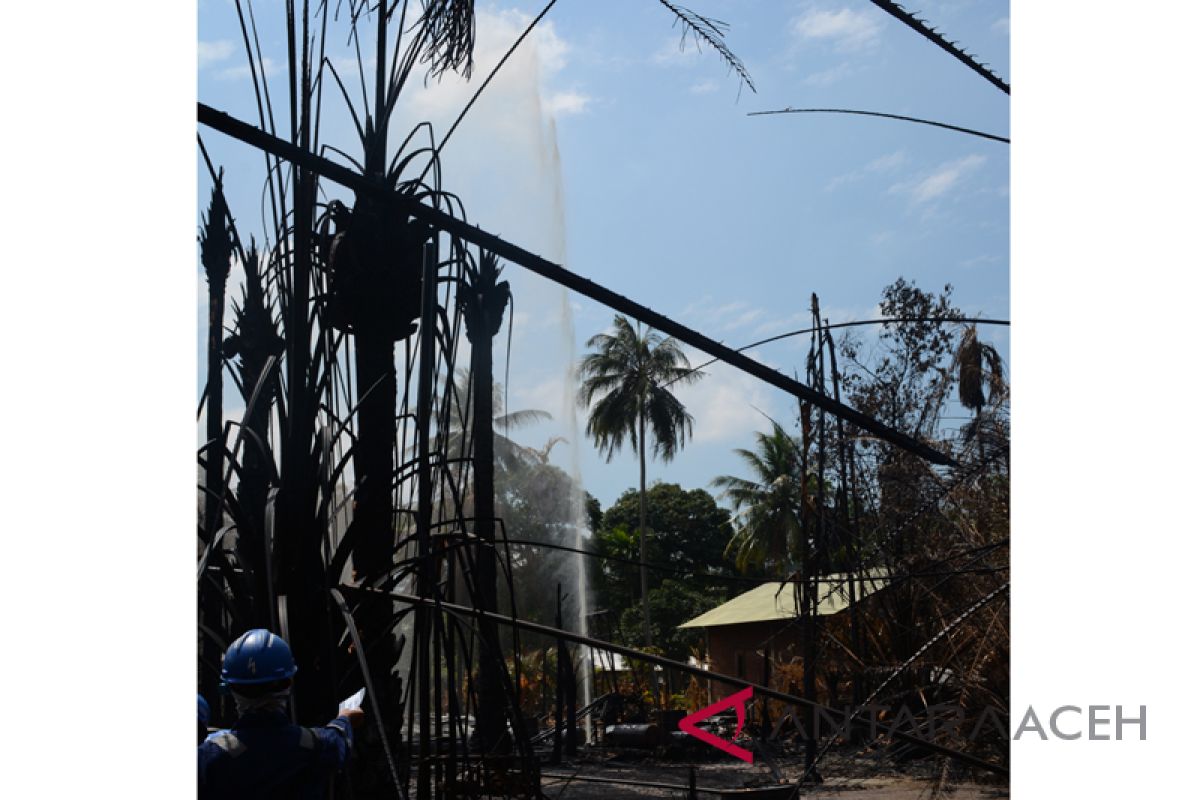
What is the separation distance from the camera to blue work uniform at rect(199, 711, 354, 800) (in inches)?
86.8

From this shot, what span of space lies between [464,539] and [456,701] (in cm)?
34

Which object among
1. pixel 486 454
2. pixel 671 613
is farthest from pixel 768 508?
pixel 486 454

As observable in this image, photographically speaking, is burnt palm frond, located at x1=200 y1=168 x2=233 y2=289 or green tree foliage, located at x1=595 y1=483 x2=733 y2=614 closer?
burnt palm frond, located at x1=200 y1=168 x2=233 y2=289

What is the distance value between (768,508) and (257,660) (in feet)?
103

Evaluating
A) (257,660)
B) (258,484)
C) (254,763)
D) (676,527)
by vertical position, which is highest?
(258,484)

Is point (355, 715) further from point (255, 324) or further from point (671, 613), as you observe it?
point (671, 613)

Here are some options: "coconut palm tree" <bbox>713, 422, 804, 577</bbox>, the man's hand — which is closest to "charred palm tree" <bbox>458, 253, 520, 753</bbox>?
the man's hand

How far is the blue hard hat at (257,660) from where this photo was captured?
1.83 meters

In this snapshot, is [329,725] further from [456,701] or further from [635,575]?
[635,575]

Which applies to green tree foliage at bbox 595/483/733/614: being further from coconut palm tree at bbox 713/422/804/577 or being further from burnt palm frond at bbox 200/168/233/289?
burnt palm frond at bbox 200/168/233/289

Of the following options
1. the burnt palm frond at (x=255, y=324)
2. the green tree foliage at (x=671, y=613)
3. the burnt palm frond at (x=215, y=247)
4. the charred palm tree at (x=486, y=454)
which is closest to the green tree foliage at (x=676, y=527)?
the green tree foliage at (x=671, y=613)

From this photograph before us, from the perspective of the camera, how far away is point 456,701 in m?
1.84

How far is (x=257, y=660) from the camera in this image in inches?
78.6

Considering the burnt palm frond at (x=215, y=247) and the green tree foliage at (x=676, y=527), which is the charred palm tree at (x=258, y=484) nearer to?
the burnt palm frond at (x=215, y=247)
